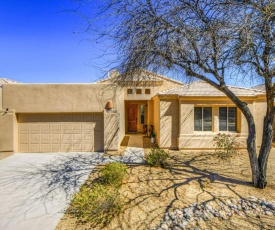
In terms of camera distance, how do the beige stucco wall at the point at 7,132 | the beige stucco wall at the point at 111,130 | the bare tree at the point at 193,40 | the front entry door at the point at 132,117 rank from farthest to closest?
the front entry door at the point at 132,117 < the beige stucco wall at the point at 111,130 < the beige stucco wall at the point at 7,132 < the bare tree at the point at 193,40

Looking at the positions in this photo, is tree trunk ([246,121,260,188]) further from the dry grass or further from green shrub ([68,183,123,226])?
green shrub ([68,183,123,226])

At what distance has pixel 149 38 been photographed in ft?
20.6

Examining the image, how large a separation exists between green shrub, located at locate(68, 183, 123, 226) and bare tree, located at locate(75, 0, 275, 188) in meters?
4.91

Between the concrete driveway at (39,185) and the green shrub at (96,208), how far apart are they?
547 millimetres

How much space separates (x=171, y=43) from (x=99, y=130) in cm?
780

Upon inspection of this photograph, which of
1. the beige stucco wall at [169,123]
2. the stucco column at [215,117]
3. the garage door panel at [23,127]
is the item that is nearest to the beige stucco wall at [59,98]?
the garage door panel at [23,127]

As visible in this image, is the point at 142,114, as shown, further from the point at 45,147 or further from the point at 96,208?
the point at 96,208

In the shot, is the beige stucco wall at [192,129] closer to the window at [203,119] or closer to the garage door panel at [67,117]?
the window at [203,119]

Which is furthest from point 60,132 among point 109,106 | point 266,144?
point 266,144

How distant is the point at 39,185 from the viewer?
6906 millimetres

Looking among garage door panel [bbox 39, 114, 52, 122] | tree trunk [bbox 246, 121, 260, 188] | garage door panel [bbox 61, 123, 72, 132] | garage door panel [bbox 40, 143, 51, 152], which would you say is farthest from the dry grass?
garage door panel [bbox 39, 114, 52, 122]

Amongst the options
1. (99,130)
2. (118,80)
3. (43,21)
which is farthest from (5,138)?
(118,80)

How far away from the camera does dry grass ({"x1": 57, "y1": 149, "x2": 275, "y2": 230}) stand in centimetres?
454

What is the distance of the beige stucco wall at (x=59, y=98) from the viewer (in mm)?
11453
